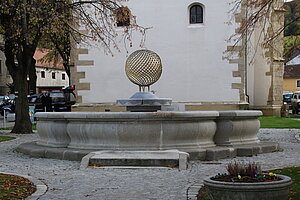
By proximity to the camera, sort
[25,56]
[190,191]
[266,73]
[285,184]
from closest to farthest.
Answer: [285,184] < [190,191] < [25,56] < [266,73]

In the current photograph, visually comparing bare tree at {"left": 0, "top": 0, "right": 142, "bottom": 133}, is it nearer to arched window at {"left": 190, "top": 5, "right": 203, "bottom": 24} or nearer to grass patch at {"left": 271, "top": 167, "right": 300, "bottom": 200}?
arched window at {"left": 190, "top": 5, "right": 203, "bottom": 24}

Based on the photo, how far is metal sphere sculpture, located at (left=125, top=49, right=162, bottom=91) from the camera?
44.0 ft

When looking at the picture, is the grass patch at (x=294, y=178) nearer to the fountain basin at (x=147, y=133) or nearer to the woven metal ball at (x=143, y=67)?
the fountain basin at (x=147, y=133)

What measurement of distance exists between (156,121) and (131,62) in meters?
2.35

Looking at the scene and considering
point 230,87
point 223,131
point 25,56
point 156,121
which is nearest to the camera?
point 156,121

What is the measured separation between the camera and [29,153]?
1331 centimetres

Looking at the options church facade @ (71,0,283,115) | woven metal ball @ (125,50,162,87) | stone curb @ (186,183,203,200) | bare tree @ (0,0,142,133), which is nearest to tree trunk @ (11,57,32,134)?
bare tree @ (0,0,142,133)

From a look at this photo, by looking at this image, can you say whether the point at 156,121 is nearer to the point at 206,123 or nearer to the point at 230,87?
the point at 206,123

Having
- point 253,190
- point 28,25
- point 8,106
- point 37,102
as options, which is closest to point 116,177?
point 253,190

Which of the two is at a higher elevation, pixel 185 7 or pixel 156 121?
pixel 185 7

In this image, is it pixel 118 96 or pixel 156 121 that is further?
pixel 118 96

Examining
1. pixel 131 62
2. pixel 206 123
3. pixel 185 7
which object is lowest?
pixel 206 123

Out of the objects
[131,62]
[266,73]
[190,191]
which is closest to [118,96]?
[266,73]

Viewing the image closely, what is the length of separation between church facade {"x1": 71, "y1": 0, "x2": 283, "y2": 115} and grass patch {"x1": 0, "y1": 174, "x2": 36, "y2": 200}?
63.3 feet
